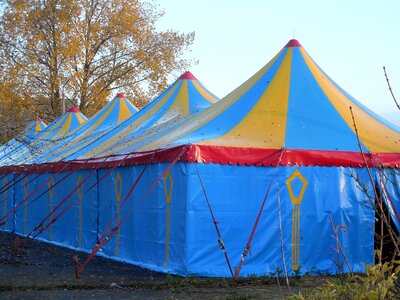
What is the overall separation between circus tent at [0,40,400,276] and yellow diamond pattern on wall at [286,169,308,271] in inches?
0.5

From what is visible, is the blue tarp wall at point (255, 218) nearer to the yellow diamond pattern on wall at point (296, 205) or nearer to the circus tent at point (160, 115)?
the yellow diamond pattern on wall at point (296, 205)

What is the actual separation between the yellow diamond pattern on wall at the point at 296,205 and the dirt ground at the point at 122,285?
1.39ft

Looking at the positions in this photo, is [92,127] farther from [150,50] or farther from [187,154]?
[150,50]

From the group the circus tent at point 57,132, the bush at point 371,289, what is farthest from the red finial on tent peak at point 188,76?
the bush at point 371,289

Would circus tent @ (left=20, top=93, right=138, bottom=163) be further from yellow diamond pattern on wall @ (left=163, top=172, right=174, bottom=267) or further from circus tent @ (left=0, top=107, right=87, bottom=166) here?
yellow diamond pattern on wall @ (left=163, top=172, right=174, bottom=267)

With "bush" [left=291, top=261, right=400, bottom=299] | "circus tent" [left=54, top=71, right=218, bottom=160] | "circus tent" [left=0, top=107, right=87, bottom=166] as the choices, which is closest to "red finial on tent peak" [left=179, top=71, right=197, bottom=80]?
"circus tent" [left=54, top=71, right=218, bottom=160]

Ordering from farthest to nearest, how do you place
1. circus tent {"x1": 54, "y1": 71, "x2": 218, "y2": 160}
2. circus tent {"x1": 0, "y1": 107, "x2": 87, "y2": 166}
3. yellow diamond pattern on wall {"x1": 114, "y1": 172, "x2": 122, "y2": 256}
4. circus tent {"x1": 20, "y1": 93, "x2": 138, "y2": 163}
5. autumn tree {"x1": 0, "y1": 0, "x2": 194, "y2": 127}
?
autumn tree {"x1": 0, "y1": 0, "x2": 194, "y2": 127}
circus tent {"x1": 0, "y1": 107, "x2": 87, "y2": 166}
circus tent {"x1": 20, "y1": 93, "x2": 138, "y2": 163}
circus tent {"x1": 54, "y1": 71, "x2": 218, "y2": 160}
yellow diamond pattern on wall {"x1": 114, "y1": 172, "x2": 122, "y2": 256}

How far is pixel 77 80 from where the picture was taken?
27703mm

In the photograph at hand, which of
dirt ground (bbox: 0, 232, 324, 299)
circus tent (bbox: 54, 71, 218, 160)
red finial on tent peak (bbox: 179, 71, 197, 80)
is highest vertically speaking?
red finial on tent peak (bbox: 179, 71, 197, 80)

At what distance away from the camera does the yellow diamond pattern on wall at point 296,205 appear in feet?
30.6

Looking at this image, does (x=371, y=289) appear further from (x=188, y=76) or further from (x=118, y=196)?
(x=188, y=76)

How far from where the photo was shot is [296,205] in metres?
9.42

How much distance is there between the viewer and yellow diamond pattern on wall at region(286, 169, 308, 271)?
30.6 feet

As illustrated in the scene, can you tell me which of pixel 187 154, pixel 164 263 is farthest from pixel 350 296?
pixel 164 263
